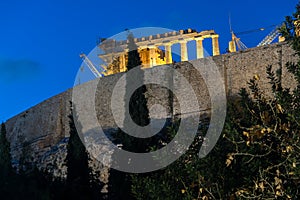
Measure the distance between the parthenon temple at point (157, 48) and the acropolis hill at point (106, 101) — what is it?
0.22m

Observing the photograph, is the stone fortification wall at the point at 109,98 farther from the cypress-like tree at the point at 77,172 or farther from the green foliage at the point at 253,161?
the green foliage at the point at 253,161

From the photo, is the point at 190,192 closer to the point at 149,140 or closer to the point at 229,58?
the point at 149,140

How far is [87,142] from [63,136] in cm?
728

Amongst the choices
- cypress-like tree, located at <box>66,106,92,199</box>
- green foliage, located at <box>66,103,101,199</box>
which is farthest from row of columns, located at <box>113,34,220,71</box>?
green foliage, located at <box>66,103,101,199</box>

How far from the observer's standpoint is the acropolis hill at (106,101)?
826 inches

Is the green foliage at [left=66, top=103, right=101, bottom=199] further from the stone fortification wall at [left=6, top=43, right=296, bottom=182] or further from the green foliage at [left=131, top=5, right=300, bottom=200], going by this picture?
the green foliage at [left=131, top=5, right=300, bottom=200]

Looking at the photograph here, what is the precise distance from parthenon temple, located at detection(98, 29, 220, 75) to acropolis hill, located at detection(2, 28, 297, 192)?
0.73 ft

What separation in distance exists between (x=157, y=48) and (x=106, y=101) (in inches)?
298

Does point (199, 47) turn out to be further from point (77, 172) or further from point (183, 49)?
point (77, 172)

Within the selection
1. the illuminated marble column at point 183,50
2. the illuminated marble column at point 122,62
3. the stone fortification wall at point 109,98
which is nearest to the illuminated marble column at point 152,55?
the illuminated marble column at point 122,62

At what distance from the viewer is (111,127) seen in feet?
80.2

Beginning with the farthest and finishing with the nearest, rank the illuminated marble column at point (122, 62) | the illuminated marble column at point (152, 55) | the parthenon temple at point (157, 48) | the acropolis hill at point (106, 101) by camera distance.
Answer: the illuminated marble column at point (122, 62)
the illuminated marble column at point (152, 55)
the parthenon temple at point (157, 48)
the acropolis hill at point (106, 101)

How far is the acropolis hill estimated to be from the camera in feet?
68.8

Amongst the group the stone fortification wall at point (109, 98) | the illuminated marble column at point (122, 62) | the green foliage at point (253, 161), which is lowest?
the green foliage at point (253, 161)
